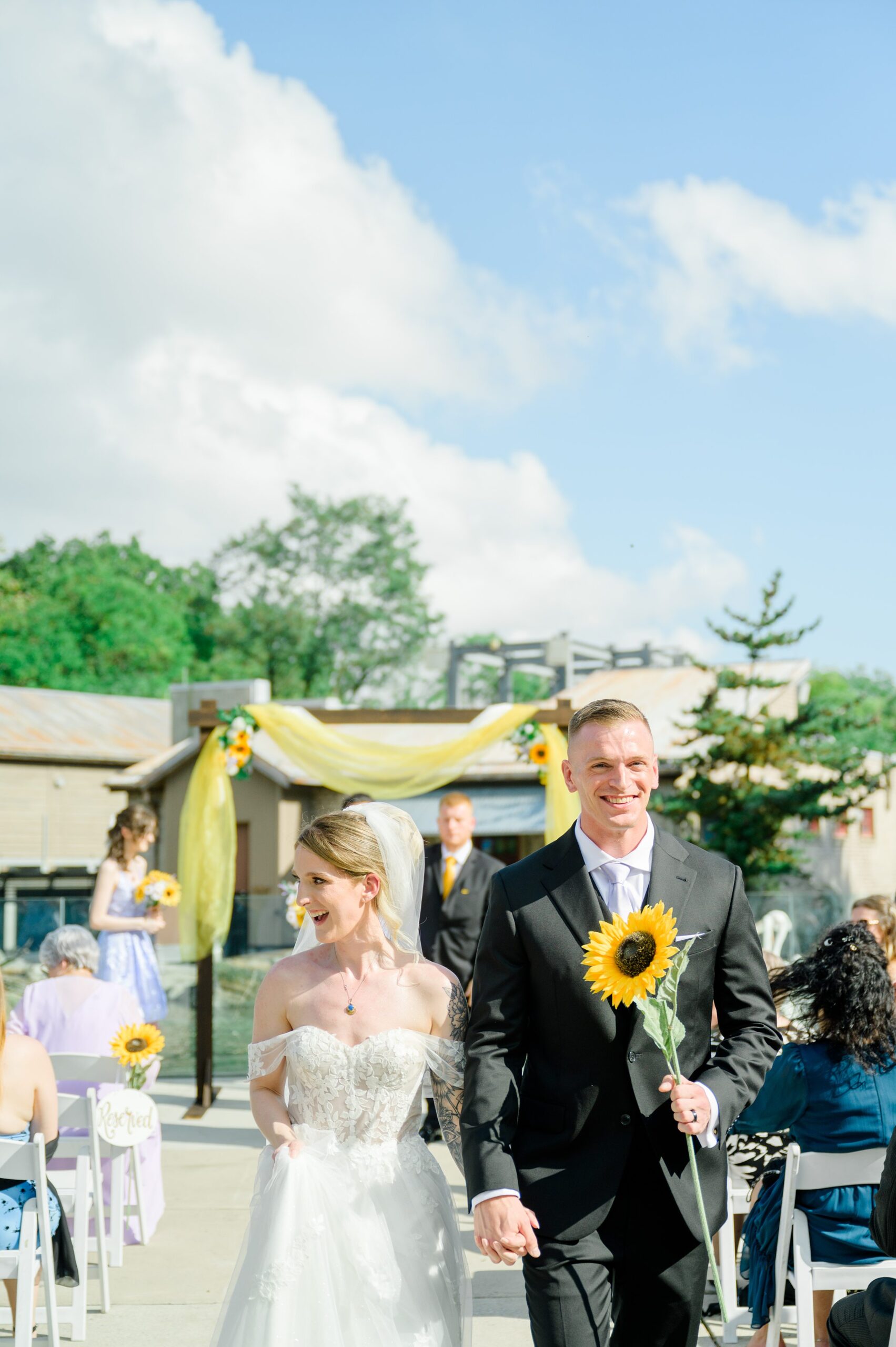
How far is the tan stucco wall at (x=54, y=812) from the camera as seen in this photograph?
112 ft

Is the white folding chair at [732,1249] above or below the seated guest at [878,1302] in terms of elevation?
below

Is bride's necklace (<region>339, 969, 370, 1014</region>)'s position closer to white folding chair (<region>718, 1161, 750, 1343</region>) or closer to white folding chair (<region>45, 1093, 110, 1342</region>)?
→ white folding chair (<region>718, 1161, 750, 1343</region>)

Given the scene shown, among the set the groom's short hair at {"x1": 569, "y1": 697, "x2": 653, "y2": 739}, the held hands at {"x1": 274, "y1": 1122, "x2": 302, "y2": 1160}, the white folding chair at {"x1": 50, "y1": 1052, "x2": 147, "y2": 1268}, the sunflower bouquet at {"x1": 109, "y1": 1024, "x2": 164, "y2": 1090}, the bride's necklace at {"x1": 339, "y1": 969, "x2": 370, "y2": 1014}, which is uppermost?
the groom's short hair at {"x1": 569, "y1": 697, "x2": 653, "y2": 739}

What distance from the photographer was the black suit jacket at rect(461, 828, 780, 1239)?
302 cm

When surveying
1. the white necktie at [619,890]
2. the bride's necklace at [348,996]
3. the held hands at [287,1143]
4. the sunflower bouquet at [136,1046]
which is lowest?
the sunflower bouquet at [136,1046]

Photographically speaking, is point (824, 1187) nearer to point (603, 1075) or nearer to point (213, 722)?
point (603, 1075)

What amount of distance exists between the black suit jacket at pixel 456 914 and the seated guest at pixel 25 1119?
4.14 meters

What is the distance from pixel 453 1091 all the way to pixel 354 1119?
270 millimetres

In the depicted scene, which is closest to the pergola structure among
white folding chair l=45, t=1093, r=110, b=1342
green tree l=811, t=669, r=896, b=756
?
white folding chair l=45, t=1093, r=110, b=1342

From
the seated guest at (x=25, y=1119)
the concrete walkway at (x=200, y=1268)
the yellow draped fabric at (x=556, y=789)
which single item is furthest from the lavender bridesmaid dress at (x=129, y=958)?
the seated guest at (x=25, y=1119)

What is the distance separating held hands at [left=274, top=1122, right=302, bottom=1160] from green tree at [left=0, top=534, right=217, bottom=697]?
150 feet

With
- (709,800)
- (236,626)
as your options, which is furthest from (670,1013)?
(236,626)

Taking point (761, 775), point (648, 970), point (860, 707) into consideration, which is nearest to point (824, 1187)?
point (648, 970)

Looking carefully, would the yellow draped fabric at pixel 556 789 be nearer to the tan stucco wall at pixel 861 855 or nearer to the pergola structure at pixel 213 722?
the pergola structure at pixel 213 722
